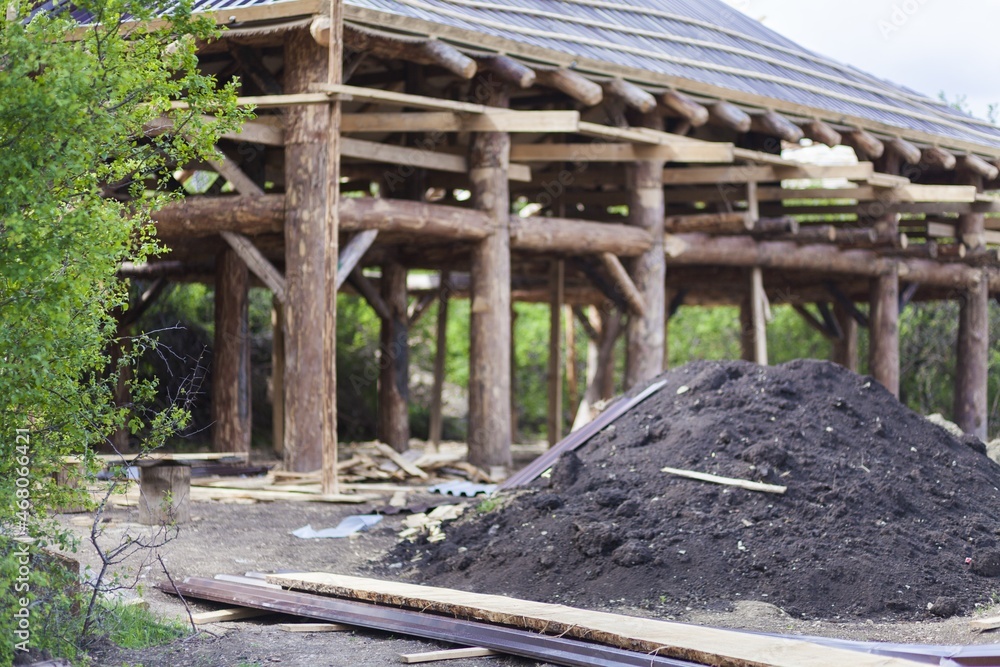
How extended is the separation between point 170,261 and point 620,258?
5.64m

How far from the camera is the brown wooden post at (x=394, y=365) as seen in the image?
1461 centimetres

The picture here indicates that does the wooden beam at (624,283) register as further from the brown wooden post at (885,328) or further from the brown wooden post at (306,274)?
the brown wooden post at (885,328)

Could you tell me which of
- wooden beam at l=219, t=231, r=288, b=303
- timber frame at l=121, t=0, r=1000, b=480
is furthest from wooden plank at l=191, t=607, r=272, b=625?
wooden beam at l=219, t=231, r=288, b=303

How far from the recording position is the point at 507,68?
1138cm

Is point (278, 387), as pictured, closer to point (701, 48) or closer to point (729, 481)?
point (701, 48)

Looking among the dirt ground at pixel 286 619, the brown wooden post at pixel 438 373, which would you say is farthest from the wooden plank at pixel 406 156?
the brown wooden post at pixel 438 373

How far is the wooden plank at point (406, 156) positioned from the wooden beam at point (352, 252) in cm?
89

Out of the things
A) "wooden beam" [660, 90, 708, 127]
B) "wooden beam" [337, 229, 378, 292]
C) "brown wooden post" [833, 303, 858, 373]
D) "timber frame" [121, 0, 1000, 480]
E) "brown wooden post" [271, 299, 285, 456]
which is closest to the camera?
"timber frame" [121, 0, 1000, 480]

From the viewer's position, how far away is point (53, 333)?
445 cm

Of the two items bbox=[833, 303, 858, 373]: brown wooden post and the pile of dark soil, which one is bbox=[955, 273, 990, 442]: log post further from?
the pile of dark soil

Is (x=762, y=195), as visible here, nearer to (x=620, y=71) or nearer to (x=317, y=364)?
(x=620, y=71)

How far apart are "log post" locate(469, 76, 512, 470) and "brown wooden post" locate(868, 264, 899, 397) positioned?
6586 mm

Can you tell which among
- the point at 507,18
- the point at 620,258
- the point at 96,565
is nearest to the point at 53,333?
the point at 96,565

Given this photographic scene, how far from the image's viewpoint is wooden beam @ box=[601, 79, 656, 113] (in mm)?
12219
